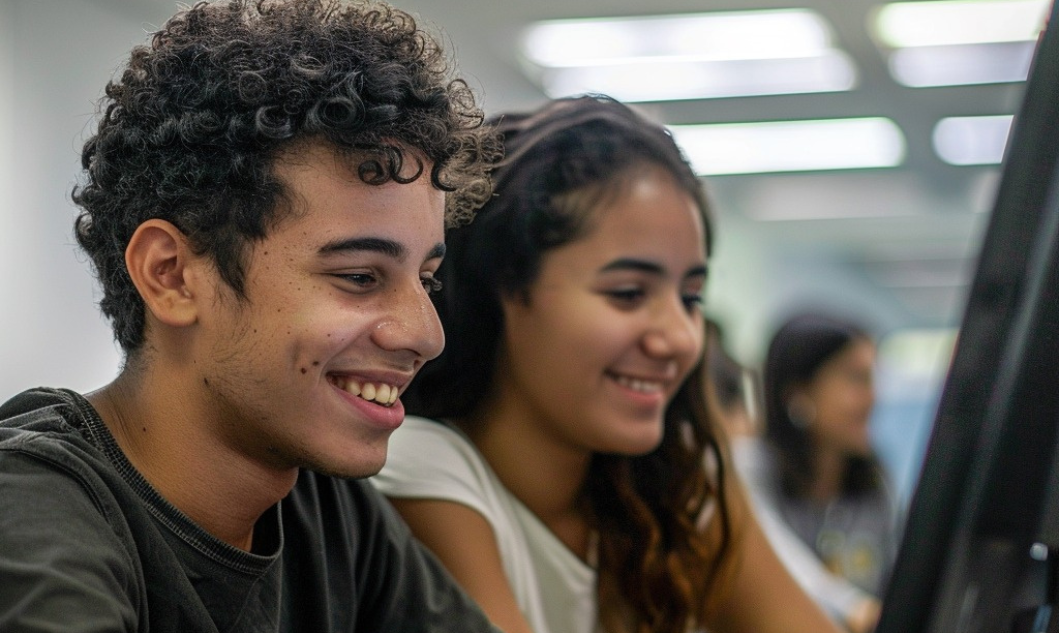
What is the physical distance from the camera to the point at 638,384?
125 cm

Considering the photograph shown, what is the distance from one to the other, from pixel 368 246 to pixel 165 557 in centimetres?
26

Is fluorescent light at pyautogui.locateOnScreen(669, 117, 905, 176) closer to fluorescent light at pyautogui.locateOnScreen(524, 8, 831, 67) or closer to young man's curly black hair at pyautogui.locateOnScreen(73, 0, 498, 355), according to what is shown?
fluorescent light at pyautogui.locateOnScreen(524, 8, 831, 67)

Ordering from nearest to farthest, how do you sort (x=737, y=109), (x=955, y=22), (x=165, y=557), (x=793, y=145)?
(x=165, y=557) → (x=955, y=22) → (x=737, y=109) → (x=793, y=145)

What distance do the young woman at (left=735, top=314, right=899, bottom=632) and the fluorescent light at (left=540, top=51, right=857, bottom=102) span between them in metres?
1.03

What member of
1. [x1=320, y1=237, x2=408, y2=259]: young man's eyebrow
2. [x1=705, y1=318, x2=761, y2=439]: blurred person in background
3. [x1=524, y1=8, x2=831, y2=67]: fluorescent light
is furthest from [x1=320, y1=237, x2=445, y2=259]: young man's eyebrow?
[x1=524, y1=8, x2=831, y2=67]: fluorescent light

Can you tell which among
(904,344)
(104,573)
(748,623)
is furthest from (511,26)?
(904,344)

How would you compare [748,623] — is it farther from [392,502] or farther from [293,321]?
[293,321]

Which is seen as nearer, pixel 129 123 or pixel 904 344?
pixel 129 123

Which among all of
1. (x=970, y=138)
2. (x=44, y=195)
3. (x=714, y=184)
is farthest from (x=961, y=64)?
(x=44, y=195)

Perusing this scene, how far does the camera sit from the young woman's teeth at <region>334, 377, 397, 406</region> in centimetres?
89

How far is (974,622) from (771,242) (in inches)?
263

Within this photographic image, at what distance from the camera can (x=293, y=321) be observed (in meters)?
0.86

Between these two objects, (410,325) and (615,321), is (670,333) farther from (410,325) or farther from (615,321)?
(410,325)

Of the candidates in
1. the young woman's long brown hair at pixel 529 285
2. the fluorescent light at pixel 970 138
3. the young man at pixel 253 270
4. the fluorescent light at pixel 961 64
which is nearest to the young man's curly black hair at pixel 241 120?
the young man at pixel 253 270
